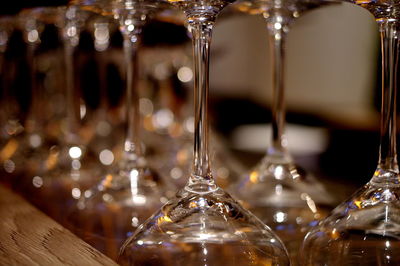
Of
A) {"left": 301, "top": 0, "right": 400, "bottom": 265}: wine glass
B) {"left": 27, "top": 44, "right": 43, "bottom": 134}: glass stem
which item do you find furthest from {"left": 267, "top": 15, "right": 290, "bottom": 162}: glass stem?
{"left": 27, "top": 44, "right": 43, "bottom": 134}: glass stem

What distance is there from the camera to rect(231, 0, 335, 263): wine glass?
71 centimetres

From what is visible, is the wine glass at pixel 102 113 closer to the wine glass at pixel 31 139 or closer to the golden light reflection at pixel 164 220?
the wine glass at pixel 31 139

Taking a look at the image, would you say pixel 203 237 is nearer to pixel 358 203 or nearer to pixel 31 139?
pixel 358 203

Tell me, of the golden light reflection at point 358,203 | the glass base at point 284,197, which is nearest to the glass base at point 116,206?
the glass base at point 284,197

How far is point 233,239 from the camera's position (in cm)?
52

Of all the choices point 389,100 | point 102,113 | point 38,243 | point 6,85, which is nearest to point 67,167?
point 38,243

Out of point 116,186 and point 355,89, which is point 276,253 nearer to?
point 116,186

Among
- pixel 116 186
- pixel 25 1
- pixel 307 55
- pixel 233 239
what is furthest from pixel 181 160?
pixel 307 55

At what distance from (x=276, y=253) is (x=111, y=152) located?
34.4 inches

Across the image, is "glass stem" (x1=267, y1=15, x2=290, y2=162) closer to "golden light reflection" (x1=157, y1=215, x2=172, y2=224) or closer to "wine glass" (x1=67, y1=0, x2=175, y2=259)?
"wine glass" (x1=67, y1=0, x2=175, y2=259)

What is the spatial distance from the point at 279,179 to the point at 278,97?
10 centimetres

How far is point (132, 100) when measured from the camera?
0.80m

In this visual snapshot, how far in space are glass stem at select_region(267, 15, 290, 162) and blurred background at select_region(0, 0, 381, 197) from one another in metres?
0.08

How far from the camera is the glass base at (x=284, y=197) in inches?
26.5
